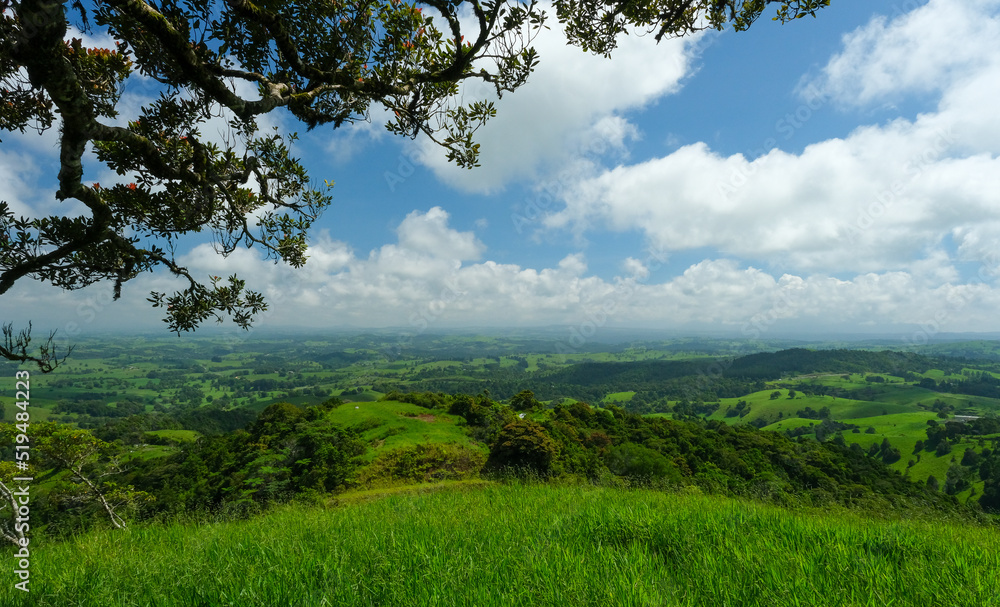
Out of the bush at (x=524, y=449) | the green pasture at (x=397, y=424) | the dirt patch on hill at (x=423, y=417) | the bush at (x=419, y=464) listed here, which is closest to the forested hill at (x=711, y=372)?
the green pasture at (x=397, y=424)

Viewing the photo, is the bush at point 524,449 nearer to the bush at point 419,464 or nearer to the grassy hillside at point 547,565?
the bush at point 419,464

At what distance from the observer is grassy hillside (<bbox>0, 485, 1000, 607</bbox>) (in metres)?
2.40

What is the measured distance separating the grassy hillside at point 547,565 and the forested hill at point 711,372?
148m

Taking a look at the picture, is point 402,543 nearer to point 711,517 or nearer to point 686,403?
point 711,517

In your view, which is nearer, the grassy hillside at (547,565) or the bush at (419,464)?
the grassy hillside at (547,565)

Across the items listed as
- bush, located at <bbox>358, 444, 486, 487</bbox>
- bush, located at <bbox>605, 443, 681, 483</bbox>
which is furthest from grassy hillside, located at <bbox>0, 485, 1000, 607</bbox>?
bush, located at <bbox>605, 443, 681, 483</bbox>

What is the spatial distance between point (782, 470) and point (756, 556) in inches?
1892

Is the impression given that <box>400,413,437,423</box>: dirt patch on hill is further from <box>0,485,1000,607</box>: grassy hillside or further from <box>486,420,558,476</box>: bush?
<box>0,485,1000,607</box>: grassy hillside

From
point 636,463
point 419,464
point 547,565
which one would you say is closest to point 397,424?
point 419,464

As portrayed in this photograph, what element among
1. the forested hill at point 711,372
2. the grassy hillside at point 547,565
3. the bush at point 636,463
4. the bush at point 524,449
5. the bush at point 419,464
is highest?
the grassy hillside at point 547,565

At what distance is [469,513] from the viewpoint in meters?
4.91

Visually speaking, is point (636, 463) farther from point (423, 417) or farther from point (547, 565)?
point (547, 565)

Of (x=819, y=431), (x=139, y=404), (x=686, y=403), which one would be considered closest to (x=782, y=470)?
(x=819, y=431)

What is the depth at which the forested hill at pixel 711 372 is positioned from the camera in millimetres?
157000
